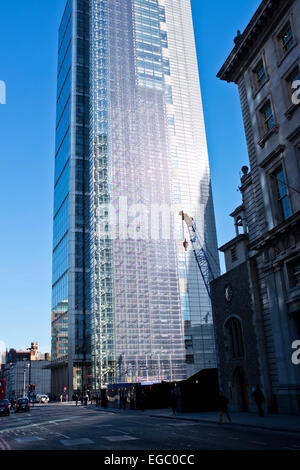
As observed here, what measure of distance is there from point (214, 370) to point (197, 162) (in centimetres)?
10449

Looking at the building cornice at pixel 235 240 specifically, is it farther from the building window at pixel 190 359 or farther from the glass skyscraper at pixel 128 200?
the building window at pixel 190 359

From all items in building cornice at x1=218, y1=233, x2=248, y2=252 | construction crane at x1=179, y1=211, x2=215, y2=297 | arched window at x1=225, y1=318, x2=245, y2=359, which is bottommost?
arched window at x1=225, y1=318, x2=245, y2=359

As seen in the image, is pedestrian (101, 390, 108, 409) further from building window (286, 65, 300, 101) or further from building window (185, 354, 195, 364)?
building window (185, 354, 195, 364)

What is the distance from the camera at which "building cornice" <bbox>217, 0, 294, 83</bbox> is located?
28.8 meters

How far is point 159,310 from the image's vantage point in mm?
98562

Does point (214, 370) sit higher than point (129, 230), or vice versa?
point (129, 230)

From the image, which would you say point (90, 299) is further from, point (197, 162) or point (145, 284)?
point (197, 162)

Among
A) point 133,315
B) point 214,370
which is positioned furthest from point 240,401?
point 133,315

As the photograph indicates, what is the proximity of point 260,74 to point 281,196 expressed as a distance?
33.5ft

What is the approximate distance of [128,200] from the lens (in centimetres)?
10419

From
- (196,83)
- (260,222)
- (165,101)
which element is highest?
(196,83)

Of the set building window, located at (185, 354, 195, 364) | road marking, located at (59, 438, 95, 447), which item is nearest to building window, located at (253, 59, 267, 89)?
road marking, located at (59, 438, 95, 447)

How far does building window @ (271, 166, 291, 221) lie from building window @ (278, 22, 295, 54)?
8028 mm

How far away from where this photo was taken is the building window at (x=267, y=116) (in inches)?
1192
